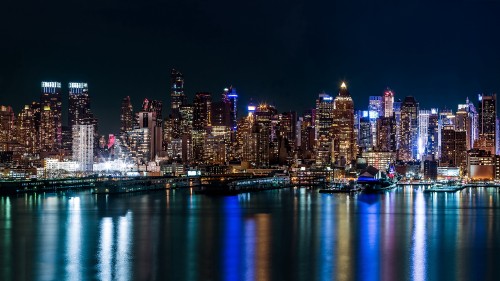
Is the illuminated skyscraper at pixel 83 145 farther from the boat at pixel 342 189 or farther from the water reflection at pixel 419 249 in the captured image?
the water reflection at pixel 419 249

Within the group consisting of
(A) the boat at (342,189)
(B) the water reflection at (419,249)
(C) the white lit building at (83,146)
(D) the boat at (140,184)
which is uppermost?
(C) the white lit building at (83,146)

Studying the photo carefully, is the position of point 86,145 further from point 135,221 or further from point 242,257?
point 242,257

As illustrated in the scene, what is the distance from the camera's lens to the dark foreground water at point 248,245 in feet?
80.5

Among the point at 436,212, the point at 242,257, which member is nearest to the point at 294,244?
the point at 242,257

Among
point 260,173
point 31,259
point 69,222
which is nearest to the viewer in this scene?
point 31,259

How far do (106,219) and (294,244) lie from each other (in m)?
14.3

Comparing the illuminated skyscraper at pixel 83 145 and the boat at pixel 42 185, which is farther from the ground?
the illuminated skyscraper at pixel 83 145

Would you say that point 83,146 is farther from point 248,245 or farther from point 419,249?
point 419,249

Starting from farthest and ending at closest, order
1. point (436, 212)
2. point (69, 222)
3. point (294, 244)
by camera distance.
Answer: point (436, 212) → point (69, 222) → point (294, 244)

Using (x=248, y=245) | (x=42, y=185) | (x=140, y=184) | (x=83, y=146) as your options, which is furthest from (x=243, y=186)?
(x=248, y=245)

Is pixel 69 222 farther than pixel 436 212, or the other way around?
pixel 436 212

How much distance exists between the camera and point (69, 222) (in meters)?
40.3

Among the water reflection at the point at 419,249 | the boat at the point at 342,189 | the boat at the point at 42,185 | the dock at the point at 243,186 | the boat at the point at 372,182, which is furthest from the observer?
the boat at the point at 372,182

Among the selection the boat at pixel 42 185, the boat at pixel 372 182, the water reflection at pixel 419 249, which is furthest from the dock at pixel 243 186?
the water reflection at pixel 419 249
